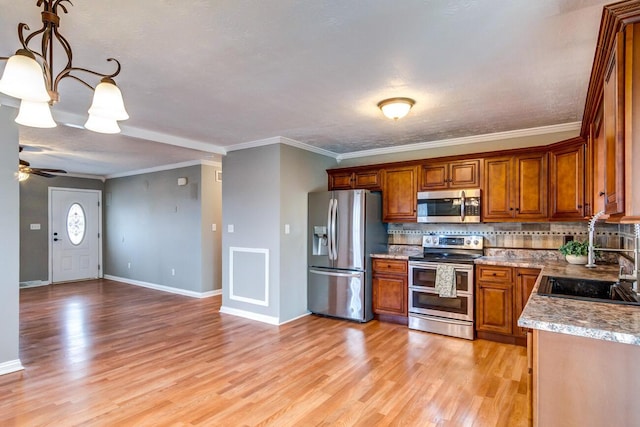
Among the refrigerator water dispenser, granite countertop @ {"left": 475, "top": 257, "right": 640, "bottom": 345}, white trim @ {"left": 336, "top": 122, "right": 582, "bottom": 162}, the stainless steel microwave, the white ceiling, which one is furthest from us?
the refrigerator water dispenser

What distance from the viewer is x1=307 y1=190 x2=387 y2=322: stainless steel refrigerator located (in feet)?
14.9

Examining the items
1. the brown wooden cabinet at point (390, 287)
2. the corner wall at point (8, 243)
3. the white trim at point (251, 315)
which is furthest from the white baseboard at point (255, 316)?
the corner wall at point (8, 243)

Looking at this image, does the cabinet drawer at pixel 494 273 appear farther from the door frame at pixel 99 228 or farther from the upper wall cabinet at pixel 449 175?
the door frame at pixel 99 228

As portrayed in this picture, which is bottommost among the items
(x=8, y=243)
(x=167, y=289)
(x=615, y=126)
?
(x=167, y=289)

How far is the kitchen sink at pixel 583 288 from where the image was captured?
7.27ft

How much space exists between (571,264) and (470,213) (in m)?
1.13

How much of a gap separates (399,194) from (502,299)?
1.76 meters

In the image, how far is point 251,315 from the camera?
15.7 feet

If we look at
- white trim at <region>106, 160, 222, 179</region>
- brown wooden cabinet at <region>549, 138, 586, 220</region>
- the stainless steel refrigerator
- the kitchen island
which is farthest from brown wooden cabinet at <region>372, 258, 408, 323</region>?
white trim at <region>106, 160, 222, 179</region>

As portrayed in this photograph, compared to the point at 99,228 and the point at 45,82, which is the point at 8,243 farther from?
the point at 99,228

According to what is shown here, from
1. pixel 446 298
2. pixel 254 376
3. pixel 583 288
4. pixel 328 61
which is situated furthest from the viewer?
pixel 446 298

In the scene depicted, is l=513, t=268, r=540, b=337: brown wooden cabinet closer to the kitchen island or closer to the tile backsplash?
the tile backsplash

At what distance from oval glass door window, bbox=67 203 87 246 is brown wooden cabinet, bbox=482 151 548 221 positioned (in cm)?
822

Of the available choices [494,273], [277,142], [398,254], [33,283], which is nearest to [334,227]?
[398,254]
